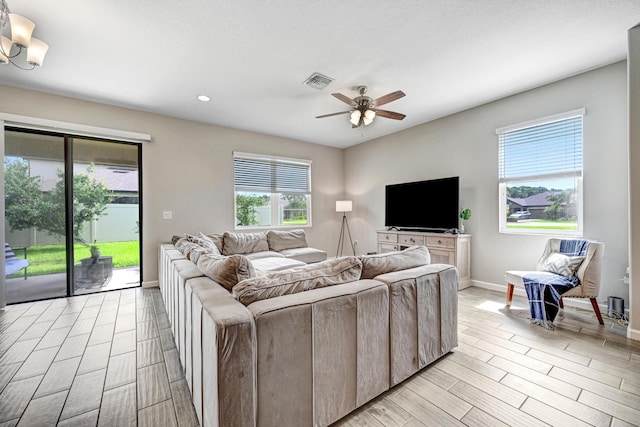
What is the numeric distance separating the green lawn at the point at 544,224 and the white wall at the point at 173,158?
425 centimetres

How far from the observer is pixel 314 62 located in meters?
2.62

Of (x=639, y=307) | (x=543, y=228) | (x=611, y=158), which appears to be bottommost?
(x=639, y=307)

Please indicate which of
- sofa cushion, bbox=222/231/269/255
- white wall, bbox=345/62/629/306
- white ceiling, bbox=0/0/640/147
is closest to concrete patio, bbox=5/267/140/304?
sofa cushion, bbox=222/231/269/255

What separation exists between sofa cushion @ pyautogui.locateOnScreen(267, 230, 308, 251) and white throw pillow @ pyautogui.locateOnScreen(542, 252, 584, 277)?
140 inches

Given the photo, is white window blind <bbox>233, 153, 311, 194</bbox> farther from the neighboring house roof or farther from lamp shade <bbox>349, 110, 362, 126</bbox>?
the neighboring house roof

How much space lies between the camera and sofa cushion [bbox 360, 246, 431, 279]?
69.7 inches

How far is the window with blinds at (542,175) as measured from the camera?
301cm

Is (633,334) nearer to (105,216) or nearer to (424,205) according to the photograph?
(424,205)

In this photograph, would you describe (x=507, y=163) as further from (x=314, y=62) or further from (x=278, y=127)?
(x=278, y=127)

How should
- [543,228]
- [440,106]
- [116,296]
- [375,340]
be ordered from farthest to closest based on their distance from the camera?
[440,106]
[116,296]
[543,228]
[375,340]

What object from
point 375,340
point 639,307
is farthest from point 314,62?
point 639,307

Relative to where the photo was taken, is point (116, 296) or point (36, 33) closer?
point (36, 33)

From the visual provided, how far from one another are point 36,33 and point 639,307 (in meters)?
5.75

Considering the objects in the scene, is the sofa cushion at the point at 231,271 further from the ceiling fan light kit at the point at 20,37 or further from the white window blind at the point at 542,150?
A: the white window blind at the point at 542,150
